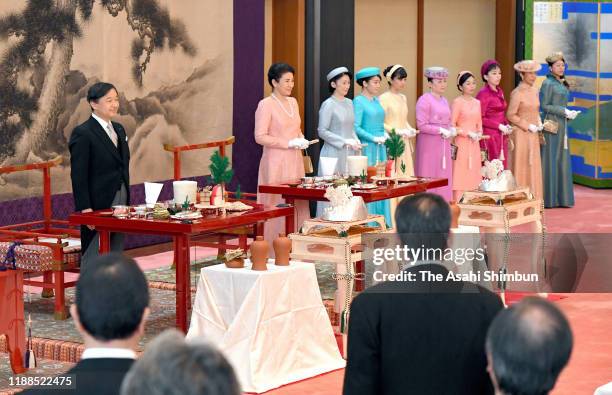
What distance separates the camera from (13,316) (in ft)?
20.8

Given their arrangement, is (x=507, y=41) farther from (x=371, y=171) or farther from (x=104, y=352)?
(x=104, y=352)

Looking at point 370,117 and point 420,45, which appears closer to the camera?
point 370,117

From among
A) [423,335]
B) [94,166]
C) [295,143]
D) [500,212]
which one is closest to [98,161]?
[94,166]

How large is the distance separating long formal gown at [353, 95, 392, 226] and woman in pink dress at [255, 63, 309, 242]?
1051mm

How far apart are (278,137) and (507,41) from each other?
20.9ft

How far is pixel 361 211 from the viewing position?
7.48 meters

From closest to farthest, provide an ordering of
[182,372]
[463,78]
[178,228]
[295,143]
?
[182,372], [178,228], [295,143], [463,78]

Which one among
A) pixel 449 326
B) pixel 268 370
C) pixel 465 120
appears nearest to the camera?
pixel 449 326

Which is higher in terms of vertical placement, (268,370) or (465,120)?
(465,120)

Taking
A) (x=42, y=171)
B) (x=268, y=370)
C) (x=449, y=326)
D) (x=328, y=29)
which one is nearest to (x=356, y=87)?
(x=328, y=29)

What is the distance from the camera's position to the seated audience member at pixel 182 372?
6.57 ft

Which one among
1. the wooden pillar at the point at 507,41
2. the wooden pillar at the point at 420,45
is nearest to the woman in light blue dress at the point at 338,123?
the wooden pillar at the point at 420,45

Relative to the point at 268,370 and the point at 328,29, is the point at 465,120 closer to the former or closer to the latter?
the point at 328,29

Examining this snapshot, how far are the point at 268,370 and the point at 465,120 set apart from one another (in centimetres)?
612
